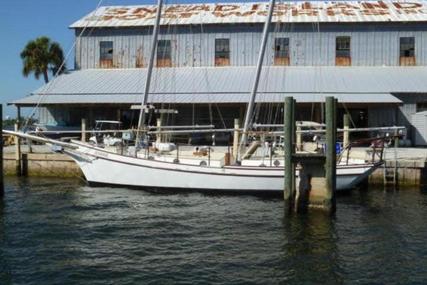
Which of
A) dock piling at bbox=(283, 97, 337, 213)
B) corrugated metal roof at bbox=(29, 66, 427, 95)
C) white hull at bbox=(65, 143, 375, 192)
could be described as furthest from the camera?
corrugated metal roof at bbox=(29, 66, 427, 95)

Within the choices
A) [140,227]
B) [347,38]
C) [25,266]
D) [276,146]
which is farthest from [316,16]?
[25,266]

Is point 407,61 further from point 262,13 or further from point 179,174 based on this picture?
point 179,174

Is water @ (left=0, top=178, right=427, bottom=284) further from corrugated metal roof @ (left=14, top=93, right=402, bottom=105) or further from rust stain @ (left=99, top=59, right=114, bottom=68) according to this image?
rust stain @ (left=99, top=59, right=114, bottom=68)

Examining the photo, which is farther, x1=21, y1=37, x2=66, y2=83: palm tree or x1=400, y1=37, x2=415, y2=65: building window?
x1=21, y1=37, x2=66, y2=83: palm tree

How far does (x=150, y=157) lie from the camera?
2323cm

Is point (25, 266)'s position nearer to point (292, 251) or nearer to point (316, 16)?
point (292, 251)

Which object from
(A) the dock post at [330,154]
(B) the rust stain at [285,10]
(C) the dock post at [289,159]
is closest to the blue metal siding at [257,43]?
(B) the rust stain at [285,10]

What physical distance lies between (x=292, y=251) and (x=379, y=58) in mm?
25096

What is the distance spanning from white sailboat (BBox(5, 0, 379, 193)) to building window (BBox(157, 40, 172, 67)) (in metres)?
13.1

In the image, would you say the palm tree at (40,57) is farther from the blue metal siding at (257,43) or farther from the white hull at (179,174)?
the white hull at (179,174)

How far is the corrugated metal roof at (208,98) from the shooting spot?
30.7m

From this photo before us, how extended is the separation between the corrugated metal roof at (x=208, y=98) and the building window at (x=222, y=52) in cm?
593

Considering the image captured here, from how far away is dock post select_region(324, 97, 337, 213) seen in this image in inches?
692

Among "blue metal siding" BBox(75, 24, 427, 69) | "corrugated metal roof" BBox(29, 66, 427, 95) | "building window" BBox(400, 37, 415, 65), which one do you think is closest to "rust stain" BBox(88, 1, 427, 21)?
"blue metal siding" BBox(75, 24, 427, 69)
